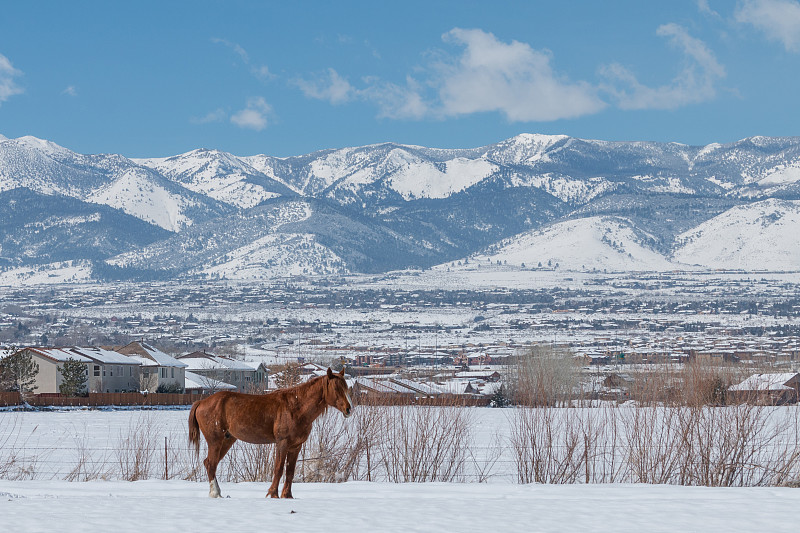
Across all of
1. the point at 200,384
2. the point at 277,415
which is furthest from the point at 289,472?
the point at 200,384

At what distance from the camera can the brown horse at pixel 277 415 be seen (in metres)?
12.9

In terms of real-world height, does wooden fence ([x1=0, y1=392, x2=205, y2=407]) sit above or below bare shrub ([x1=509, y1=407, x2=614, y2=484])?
below

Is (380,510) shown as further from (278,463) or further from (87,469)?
(87,469)

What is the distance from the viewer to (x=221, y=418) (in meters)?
13.2

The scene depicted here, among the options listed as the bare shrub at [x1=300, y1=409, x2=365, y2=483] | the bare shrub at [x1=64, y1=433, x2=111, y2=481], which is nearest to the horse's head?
the bare shrub at [x1=300, y1=409, x2=365, y2=483]

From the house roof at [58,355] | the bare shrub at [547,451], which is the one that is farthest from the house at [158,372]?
the bare shrub at [547,451]

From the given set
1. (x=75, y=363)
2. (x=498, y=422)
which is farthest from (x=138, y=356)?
(x=498, y=422)

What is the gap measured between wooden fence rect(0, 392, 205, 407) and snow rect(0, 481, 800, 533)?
6282 centimetres

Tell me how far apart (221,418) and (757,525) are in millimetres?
6149

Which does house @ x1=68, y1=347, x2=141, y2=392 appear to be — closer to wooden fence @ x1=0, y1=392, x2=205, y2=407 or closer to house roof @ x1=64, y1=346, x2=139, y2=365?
house roof @ x1=64, y1=346, x2=139, y2=365

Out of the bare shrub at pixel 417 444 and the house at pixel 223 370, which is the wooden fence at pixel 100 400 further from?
the bare shrub at pixel 417 444

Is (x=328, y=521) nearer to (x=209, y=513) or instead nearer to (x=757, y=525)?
(x=209, y=513)

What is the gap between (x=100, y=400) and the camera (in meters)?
81.1

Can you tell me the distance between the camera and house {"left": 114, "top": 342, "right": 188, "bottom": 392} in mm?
101562
